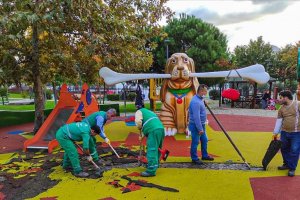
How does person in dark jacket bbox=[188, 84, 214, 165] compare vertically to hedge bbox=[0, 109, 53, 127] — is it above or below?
above

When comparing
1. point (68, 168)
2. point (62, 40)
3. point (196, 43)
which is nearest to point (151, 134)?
point (68, 168)

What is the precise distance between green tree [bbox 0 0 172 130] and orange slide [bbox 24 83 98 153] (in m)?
1.16

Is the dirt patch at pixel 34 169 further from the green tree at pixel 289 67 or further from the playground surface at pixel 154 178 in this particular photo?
the green tree at pixel 289 67

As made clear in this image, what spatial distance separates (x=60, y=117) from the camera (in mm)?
10680

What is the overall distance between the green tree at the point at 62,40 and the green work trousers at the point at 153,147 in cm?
488

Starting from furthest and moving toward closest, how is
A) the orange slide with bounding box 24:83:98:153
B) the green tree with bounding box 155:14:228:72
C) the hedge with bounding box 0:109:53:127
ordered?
the green tree with bounding box 155:14:228:72
the hedge with bounding box 0:109:53:127
the orange slide with bounding box 24:83:98:153

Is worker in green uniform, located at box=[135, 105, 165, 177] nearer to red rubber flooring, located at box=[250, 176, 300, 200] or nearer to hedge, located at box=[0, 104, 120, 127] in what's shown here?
red rubber flooring, located at box=[250, 176, 300, 200]

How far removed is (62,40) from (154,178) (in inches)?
306

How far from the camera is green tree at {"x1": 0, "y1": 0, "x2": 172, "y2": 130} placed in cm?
946

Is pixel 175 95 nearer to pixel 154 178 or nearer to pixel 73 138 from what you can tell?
pixel 154 178

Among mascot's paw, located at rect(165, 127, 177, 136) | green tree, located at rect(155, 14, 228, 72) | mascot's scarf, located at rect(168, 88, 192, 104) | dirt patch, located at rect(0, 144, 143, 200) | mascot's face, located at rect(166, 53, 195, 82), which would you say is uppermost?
green tree, located at rect(155, 14, 228, 72)

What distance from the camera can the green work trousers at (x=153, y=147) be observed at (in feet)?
20.2

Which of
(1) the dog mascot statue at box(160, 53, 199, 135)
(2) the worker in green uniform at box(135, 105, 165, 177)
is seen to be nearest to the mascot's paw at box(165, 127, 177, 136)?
(1) the dog mascot statue at box(160, 53, 199, 135)

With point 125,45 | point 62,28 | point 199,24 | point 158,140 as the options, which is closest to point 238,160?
point 158,140
